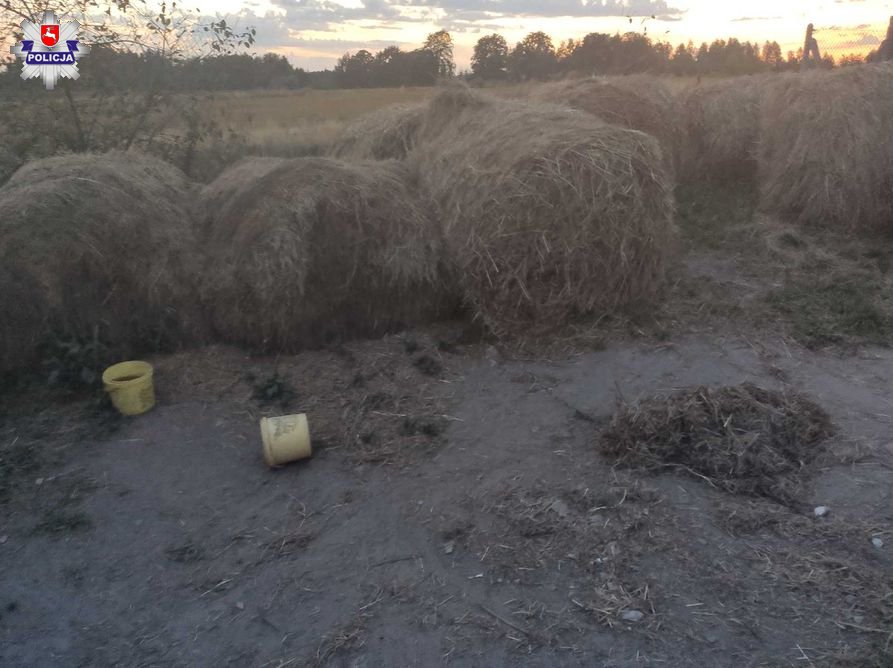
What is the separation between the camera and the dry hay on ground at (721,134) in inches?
438

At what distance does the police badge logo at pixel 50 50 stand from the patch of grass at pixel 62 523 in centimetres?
647

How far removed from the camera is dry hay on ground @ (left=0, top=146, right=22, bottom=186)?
25.9ft

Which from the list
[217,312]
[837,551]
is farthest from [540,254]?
[837,551]

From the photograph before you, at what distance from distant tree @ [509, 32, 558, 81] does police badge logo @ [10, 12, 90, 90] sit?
471 inches

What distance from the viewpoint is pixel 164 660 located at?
10.3 feet

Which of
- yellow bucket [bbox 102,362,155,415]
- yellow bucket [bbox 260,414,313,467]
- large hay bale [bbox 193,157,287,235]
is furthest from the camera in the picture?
large hay bale [bbox 193,157,287,235]

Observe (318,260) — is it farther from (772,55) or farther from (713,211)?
(772,55)

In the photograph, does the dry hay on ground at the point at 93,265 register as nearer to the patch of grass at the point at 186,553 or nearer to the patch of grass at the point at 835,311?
the patch of grass at the point at 186,553

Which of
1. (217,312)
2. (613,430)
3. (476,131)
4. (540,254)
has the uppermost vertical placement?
(476,131)

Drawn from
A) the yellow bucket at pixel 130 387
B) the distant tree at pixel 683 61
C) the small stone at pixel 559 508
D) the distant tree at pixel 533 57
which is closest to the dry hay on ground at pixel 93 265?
the yellow bucket at pixel 130 387

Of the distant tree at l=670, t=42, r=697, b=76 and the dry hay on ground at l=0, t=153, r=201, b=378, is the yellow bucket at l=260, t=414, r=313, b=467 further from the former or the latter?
the distant tree at l=670, t=42, r=697, b=76

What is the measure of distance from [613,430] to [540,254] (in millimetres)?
1940

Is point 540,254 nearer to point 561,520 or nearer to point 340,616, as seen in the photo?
point 561,520

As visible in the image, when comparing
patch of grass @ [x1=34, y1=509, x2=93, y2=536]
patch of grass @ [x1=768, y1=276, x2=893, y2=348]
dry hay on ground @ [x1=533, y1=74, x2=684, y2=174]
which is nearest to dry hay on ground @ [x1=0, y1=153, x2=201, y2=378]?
patch of grass @ [x1=34, y1=509, x2=93, y2=536]
